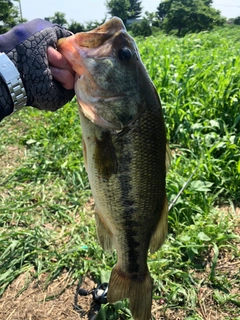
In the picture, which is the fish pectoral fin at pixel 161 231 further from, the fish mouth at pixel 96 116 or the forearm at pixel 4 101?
the forearm at pixel 4 101

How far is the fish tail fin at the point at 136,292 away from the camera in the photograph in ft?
6.42

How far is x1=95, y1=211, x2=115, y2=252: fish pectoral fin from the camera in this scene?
199 centimetres

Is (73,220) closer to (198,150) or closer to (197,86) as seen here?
(198,150)

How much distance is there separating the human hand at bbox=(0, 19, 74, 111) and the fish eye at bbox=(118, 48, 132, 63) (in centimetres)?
30

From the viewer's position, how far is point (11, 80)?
1725mm

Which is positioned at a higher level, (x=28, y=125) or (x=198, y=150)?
(x=198, y=150)

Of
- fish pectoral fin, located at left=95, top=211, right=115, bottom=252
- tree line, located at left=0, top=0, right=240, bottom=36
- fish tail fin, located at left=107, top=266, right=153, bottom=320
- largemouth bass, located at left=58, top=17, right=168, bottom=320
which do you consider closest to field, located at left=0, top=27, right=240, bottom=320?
fish tail fin, located at left=107, top=266, right=153, bottom=320

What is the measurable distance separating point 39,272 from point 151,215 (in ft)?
4.73

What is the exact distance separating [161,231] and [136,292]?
39cm

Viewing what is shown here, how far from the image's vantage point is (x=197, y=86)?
557cm

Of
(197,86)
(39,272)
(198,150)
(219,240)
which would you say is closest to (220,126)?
(198,150)

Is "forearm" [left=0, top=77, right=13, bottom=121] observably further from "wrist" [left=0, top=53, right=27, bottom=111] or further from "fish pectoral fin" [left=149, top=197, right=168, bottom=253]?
"fish pectoral fin" [left=149, top=197, right=168, bottom=253]

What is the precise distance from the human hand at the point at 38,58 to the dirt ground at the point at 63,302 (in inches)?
63.2

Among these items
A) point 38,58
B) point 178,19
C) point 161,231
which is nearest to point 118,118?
point 38,58
